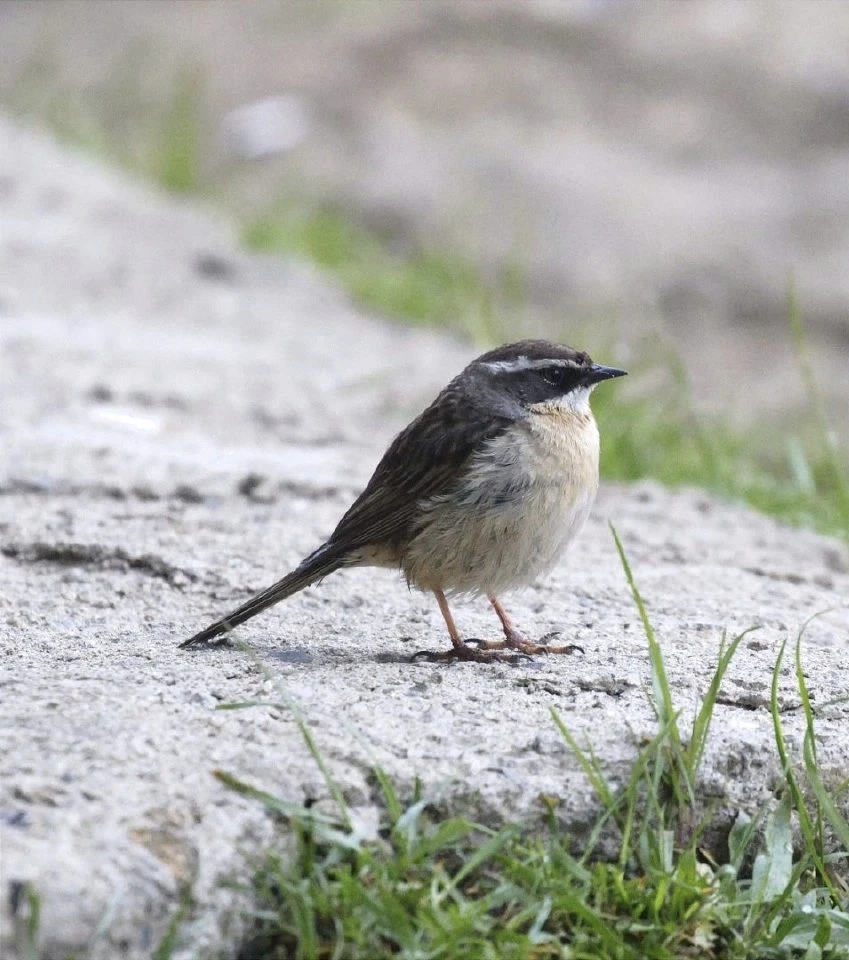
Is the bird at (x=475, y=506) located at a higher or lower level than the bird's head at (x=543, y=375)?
lower

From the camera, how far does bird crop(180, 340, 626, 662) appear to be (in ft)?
14.5

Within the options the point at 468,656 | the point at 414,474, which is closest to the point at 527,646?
the point at 468,656

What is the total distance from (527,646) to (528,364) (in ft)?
2.98

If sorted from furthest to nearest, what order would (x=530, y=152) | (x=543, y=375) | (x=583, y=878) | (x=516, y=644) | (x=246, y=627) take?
(x=530, y=152) < (x=543, y=375) < (x=246, y=627) < (x=516, y=644) < (x=583, y=878)

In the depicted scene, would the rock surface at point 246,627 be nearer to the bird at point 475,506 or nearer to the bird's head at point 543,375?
the bird at point 475,506

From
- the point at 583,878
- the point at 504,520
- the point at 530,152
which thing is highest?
the point at 530,152

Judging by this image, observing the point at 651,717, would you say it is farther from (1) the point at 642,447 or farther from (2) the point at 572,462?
(1) the point at 642,447

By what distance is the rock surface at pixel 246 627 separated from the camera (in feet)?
10.4

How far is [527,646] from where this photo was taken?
446 cm

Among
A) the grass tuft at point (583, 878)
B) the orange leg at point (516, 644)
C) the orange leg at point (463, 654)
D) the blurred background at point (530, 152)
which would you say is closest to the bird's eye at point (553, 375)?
the orange leg at point (516, 644)

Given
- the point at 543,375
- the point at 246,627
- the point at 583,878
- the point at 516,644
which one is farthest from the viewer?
the point at 543,375

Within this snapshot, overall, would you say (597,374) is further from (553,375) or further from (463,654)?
(463,654)

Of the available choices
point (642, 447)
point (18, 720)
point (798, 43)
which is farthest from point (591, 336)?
point (798, 43)

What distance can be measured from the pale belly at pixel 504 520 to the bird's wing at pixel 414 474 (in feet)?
0.19
